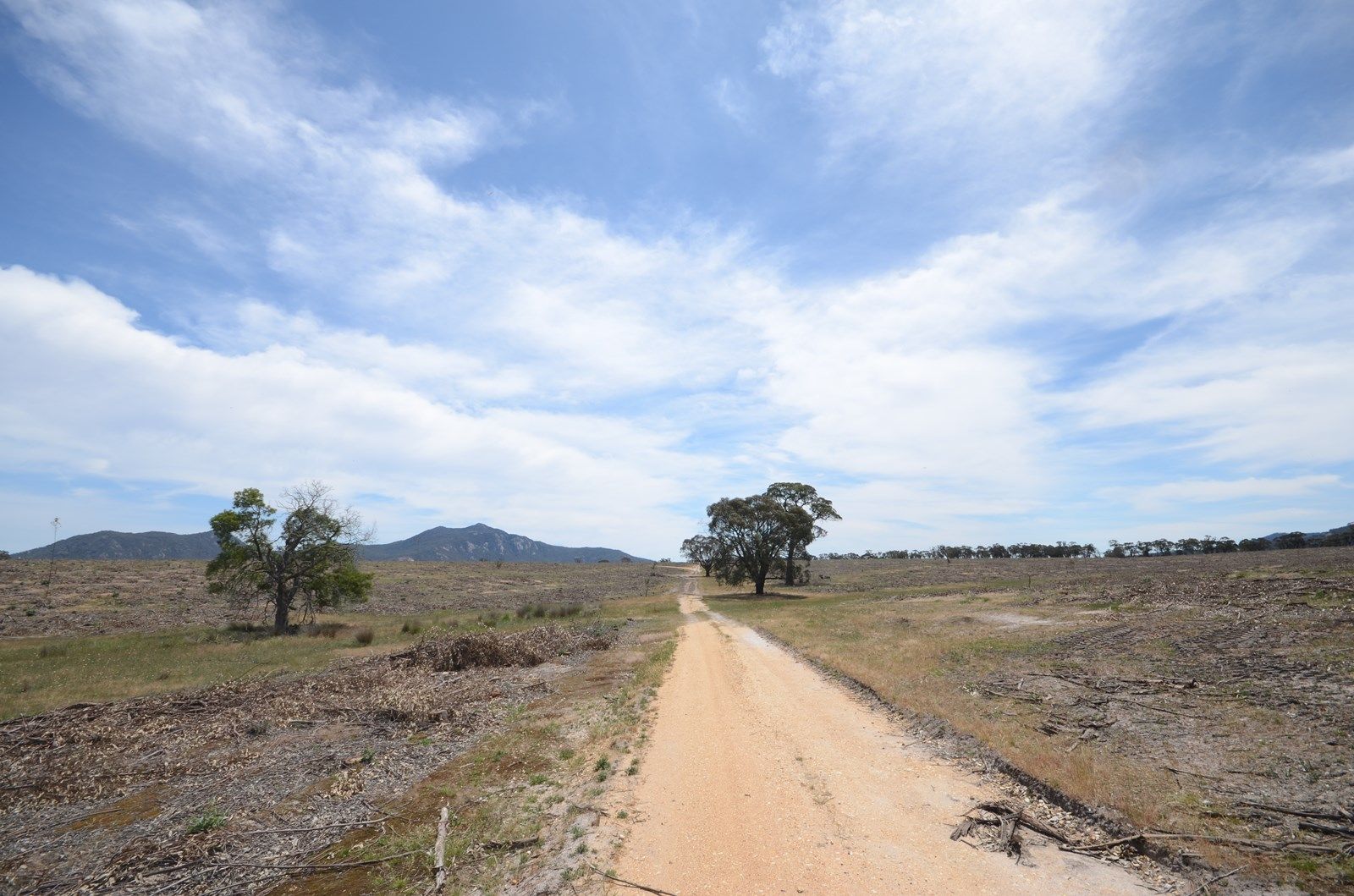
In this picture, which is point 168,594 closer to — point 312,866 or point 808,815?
point 312,866

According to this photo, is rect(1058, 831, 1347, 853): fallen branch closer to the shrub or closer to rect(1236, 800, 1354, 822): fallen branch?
rect(1236, 800, 1354, 822): fallen branch

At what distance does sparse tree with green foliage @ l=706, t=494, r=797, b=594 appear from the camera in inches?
2566

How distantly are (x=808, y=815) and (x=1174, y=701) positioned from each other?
11.1m

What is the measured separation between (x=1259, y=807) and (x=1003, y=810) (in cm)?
356

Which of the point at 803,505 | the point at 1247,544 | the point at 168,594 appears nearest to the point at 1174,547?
the point at 1247,544

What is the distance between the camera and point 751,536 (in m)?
65.6

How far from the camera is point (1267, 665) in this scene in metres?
16.2

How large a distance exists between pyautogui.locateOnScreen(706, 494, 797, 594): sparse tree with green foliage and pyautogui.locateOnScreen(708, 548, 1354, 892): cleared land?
30.8 metres

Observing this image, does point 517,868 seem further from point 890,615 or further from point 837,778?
point 890,615

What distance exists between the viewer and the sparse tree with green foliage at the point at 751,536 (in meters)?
65.2

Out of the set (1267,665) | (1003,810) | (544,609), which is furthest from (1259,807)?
(544,609)

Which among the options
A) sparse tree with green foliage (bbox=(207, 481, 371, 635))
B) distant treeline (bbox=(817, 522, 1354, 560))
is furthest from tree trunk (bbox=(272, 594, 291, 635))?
distant treeline (bbox=(817, 522, 1354, 560))

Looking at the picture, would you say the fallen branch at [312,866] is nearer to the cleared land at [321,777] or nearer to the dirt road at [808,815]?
the cleared land at [321,777]

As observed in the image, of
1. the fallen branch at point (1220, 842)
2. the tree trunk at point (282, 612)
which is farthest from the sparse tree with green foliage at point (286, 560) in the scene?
the fallen branch at point (1220, 842)
